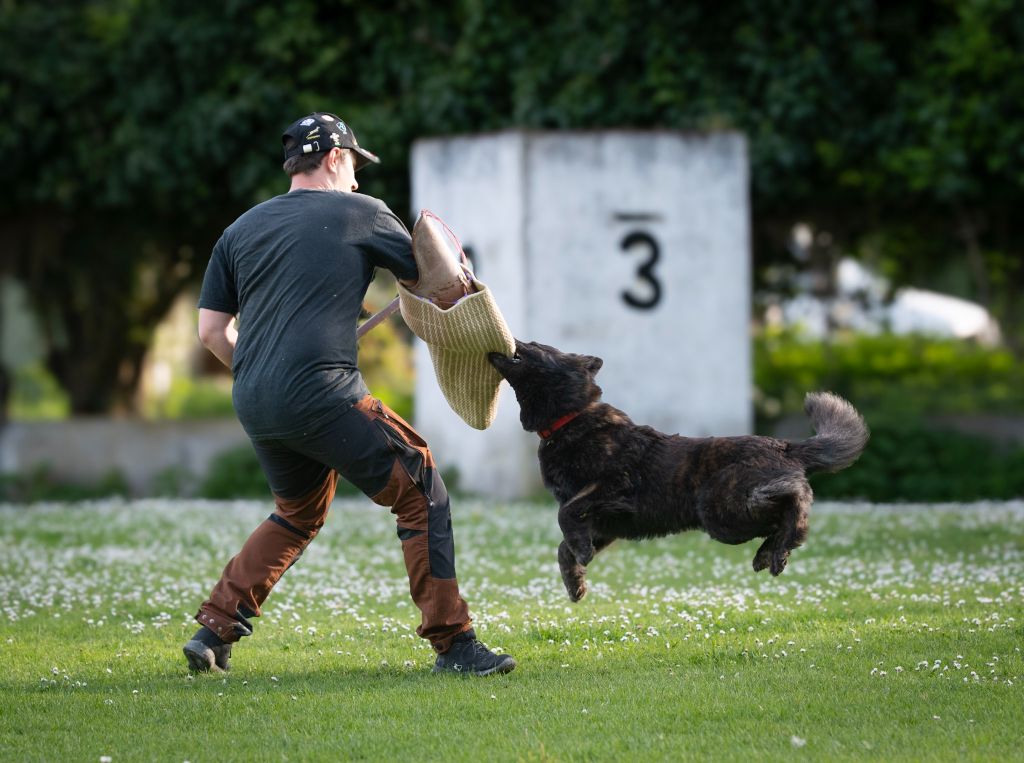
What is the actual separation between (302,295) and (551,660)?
2047mm

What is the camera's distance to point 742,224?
15.0 metres

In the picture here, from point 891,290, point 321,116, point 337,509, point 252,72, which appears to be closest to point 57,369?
point 252,72

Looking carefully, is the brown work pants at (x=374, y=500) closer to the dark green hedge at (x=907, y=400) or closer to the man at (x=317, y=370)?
the man at (x=317, y=370)

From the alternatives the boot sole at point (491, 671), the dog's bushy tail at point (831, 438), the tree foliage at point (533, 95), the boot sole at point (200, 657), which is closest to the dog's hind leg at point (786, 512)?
the dog's bushy tail at point (831, 438)

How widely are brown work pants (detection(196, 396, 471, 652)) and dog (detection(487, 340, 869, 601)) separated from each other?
1.82ft

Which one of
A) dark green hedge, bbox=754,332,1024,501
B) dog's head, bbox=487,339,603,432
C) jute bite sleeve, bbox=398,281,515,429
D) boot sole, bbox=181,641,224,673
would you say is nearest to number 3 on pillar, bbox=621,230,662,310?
dark green hedge, bbox=754,332,1024,501

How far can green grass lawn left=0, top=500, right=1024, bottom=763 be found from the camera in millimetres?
5148

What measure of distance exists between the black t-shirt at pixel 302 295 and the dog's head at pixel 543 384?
65cm

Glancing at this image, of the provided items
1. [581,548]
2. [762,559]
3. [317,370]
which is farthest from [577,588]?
[317,370]

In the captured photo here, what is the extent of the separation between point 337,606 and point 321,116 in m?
3.06

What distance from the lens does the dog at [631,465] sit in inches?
244

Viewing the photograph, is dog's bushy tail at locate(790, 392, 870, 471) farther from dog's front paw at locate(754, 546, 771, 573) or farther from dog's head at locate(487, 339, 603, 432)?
dog's head at locate(487, 339, 603, 432)

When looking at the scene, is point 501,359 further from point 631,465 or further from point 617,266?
point 617,266

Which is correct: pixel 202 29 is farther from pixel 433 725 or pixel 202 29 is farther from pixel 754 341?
pixel 433 725
